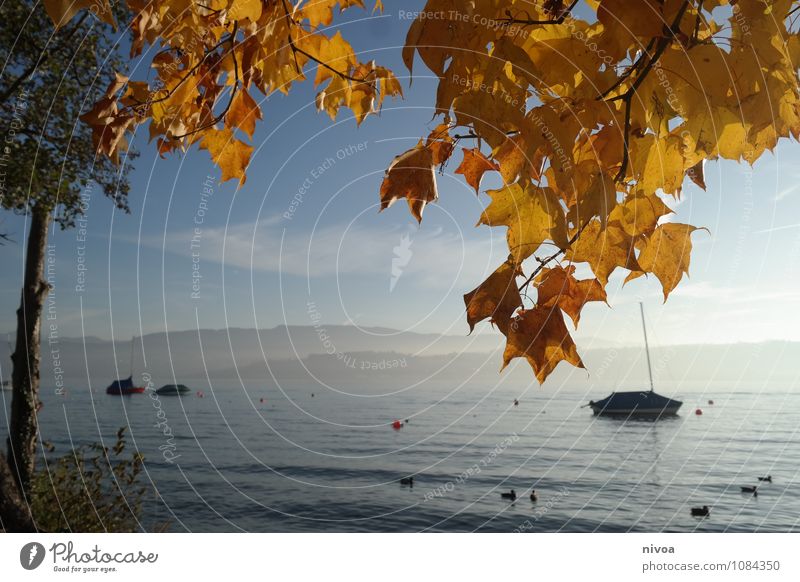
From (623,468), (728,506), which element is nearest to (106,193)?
(728,506)

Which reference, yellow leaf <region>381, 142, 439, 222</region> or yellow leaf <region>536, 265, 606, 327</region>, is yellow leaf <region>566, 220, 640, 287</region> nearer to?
yellow leaf <region>536, 265, 606, 327</region>

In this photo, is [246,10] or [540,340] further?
[246,10]

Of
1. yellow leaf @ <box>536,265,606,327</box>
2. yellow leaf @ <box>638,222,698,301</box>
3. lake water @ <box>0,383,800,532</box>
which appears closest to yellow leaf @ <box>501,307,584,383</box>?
yellow leaf @ <box>536,265,606,327</box>

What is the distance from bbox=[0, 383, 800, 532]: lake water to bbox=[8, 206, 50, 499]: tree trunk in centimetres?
92

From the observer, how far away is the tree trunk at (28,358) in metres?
4.76

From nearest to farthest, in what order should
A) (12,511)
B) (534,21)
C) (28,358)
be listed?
1. (534,21)
2. (12,511)
3. (28,358)

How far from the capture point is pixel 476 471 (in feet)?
11.2

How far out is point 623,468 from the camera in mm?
22578

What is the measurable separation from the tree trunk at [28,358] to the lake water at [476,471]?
0.92 m

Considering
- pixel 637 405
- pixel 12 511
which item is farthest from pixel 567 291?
pixel 637 405

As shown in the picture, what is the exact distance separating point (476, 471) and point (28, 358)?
4256 mm
